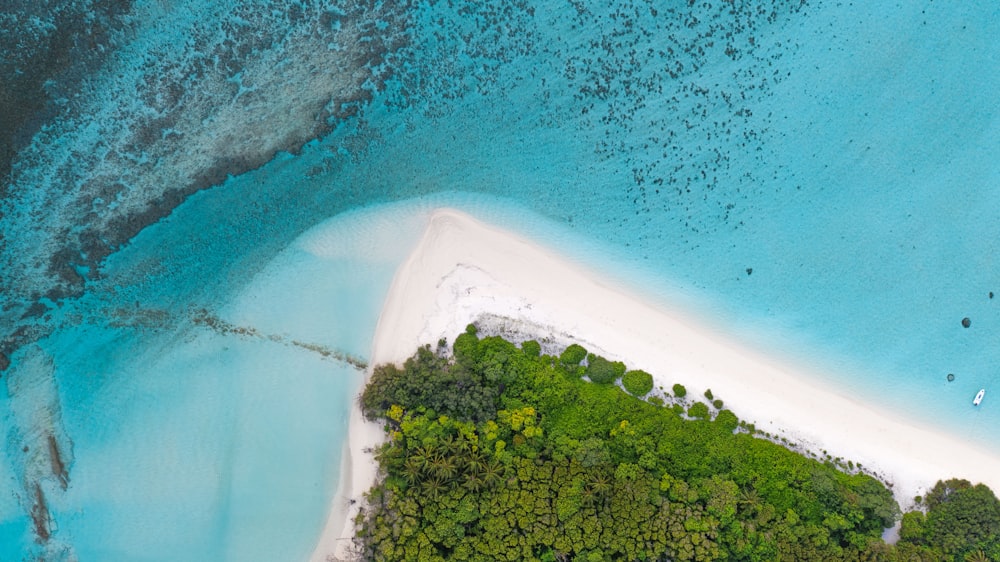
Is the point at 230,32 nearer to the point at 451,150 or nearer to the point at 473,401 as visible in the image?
the point at 451,150

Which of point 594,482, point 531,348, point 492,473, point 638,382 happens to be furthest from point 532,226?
point 594,482

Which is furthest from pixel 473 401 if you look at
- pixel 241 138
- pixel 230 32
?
pixel 230 32

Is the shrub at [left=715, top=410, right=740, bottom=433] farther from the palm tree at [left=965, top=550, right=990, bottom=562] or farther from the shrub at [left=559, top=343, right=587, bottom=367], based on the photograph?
the palm tree at [left=965, top=550, right=990, bottom=562]

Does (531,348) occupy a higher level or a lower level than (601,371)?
lower

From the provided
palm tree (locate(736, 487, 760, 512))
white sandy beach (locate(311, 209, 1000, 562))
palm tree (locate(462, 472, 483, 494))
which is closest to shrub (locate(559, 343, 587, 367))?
white sandy beach (locate(311, 209, 1000, 562))

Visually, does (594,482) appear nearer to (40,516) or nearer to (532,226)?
(532,226)

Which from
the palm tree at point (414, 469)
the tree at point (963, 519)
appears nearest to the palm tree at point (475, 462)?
the palm tree at point (414, 469)
